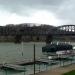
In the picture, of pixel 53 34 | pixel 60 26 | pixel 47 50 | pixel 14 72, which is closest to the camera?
pixel 14 72

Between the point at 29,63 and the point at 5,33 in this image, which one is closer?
the point at 29,63

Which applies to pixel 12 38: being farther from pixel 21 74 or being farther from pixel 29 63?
pixel 21 74

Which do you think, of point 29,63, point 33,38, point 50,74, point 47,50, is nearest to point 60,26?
point 33,38

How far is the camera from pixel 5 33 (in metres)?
186

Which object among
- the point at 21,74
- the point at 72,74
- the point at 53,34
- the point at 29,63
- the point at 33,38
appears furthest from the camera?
the point at 33,38

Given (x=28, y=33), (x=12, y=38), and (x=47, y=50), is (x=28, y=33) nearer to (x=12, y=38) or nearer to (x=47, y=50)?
(x=12, y=38)

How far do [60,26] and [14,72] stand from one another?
519 feet

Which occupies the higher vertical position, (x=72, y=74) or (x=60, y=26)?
(x=60, y=26)

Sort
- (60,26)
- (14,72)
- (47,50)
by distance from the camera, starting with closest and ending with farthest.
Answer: (14,72) → (47,50) → (60,26)

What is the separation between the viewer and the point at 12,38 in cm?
17575

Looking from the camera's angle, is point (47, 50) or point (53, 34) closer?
point (47, 50)

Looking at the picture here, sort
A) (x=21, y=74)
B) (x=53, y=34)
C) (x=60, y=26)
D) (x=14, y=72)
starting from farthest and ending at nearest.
Result: (x=60, y=26) < (x=53, y=34) < (x=14, y=72) < (x=21, y=74)

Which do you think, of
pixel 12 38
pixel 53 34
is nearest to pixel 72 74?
pixel 53 34

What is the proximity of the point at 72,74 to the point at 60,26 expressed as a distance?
550 ft
